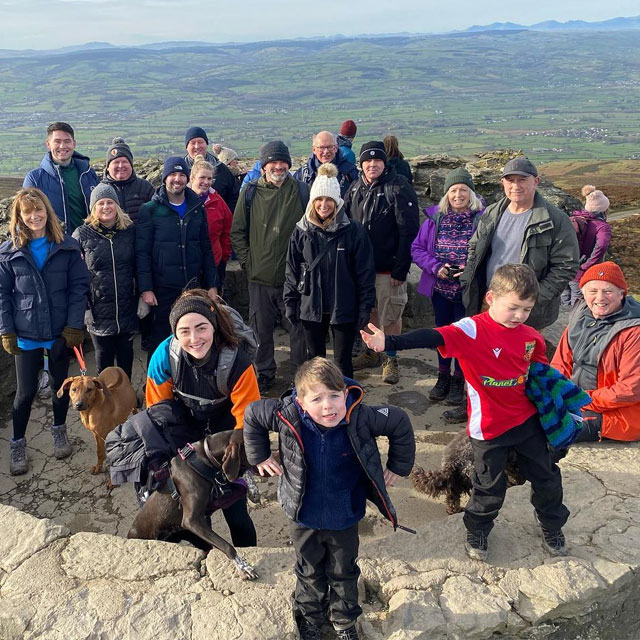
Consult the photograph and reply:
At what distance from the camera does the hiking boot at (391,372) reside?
20.4 ft

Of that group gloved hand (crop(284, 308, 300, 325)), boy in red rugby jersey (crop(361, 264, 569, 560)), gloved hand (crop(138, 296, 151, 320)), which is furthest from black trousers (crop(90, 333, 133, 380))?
boy in red rugby jersey (crop(361, 264, 569, 560))

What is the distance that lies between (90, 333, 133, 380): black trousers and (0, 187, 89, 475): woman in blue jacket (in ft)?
1.60

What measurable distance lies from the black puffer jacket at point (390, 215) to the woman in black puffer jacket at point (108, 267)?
2.25 m

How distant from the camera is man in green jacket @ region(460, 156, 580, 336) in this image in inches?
178

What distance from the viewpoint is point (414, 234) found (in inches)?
222

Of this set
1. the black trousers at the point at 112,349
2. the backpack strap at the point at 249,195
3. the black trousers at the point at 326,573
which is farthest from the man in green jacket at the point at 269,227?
Answer: the black trousers at the point at 326,573

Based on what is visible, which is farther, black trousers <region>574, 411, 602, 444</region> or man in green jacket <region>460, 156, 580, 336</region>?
man in green jacket <region>460, 156, 580, 336</region>

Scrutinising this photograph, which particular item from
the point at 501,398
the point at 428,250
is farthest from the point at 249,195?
the point at 501,398

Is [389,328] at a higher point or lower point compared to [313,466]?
lower

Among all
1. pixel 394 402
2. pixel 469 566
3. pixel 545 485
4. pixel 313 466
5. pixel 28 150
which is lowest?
pixel 28 150

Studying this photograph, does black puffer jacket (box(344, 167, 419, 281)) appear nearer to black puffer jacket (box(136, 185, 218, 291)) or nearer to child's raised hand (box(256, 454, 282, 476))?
black puffer jacket (box(136, 185, 218, 291))

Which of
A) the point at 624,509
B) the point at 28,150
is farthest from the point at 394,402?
the point at 28,150

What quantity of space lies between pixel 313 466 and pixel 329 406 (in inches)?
14.5

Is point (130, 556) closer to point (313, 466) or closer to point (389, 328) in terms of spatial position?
point (313, 466)
